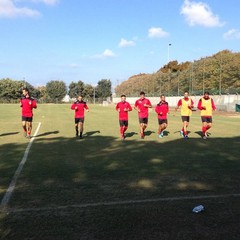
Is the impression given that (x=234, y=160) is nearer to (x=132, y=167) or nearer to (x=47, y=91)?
(x=132, y=167)

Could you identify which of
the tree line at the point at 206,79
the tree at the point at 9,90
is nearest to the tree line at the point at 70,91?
the tree at the point at 9,90

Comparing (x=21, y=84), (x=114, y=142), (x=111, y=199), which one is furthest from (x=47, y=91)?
(x=111, y=199)

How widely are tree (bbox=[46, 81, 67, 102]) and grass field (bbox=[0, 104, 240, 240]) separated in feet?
399

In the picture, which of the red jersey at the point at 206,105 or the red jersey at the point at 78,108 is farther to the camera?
the red jersey at the point at 78,108

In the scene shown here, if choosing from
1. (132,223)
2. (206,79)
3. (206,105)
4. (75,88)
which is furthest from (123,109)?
(75,88)

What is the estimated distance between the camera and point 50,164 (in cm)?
977

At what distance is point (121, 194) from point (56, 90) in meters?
128

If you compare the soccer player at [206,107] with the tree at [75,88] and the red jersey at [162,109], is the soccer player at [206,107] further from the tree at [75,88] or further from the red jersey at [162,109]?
the tree at [75,88]

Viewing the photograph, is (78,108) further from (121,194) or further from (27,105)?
(121,194)

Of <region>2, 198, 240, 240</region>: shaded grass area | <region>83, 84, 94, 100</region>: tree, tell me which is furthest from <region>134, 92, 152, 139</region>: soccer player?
<region>83, 84, 94, 100</region>: tree

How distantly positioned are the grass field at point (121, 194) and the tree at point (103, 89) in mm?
124415

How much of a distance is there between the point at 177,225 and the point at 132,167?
4.22m

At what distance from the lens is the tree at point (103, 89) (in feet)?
448

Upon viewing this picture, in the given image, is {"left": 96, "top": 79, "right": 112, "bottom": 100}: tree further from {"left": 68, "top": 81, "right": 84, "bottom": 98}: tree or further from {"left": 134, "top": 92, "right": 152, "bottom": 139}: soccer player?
{"left": 134, "top": 92, "right": 152, "bottom": 139}: soccer player
